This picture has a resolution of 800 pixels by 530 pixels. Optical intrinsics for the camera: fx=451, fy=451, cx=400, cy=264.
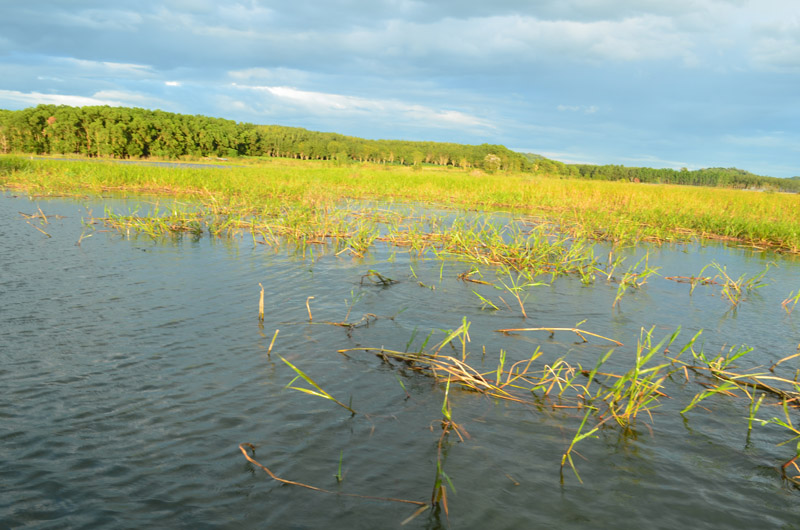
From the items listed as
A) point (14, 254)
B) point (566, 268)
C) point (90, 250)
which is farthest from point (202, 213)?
point (566, 268)

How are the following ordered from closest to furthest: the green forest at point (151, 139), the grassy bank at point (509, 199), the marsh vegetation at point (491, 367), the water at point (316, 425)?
1. the water at point (316, 425)
2. the marsh vegetation at point (491, 367)
3. the grassy bank at point (509, 199)
4. the green forest at point (151, 139)

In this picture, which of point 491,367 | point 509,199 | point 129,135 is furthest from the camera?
point 129,135

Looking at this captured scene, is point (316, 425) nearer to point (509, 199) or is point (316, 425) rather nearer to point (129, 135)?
point (509, 199)

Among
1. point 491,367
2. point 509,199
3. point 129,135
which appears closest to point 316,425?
point 491,367

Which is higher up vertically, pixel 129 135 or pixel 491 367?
pixel 129 135

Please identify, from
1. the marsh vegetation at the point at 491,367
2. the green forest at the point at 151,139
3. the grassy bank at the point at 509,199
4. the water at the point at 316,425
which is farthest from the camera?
the green forest at the point at 151,139

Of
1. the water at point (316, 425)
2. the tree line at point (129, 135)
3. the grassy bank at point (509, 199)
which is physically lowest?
the water at point (316, 425)

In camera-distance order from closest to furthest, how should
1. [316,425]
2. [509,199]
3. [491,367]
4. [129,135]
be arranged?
[316,425] < [491,367] < [509,199] < [129,135]

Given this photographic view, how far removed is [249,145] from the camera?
92.4 m

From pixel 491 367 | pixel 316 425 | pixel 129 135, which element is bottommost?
pixel 316 425

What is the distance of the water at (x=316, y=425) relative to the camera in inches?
94.0

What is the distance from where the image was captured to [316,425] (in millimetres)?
3098

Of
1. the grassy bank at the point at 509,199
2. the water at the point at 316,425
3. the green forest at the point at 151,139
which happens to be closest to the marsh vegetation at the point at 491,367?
the water at the point at 316,425

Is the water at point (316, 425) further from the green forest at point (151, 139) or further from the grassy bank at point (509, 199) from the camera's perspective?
the green forest at point (151, 139)
